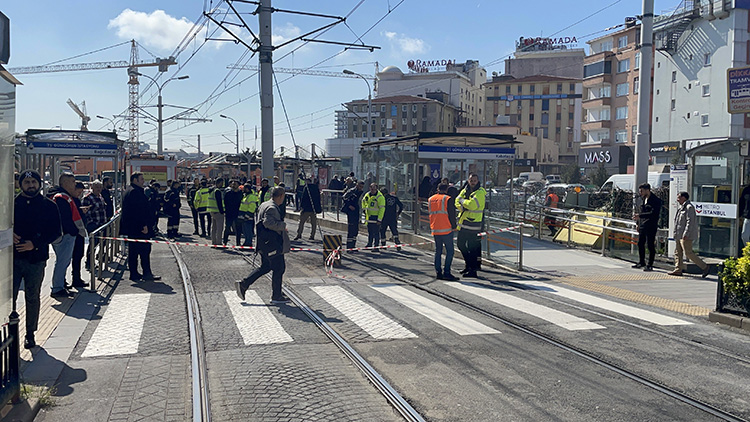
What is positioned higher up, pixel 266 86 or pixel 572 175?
pixel 266 86

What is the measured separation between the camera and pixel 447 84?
4126 inches

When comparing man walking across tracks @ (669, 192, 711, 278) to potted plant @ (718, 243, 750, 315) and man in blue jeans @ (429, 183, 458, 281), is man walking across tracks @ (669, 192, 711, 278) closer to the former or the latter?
potted plant @ (718, 243, 750, 315)

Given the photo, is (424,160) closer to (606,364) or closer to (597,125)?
(606,364)

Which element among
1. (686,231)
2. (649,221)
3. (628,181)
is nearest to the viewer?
(686,231)

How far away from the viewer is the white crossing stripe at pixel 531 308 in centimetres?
860

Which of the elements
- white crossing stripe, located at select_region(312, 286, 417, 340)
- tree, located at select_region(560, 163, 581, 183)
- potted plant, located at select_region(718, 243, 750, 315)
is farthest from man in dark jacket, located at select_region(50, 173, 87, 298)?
tree, located at select_region(560, 163, 581, 183)

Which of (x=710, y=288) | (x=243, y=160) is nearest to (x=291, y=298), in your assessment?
(x=710, y=288)

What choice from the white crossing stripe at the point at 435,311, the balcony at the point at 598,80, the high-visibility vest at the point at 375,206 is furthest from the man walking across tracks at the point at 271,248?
the balcony at the point at 598,80

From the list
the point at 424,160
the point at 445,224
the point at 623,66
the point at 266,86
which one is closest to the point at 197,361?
the point at 445,224

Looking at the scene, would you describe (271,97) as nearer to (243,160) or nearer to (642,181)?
(642,181)

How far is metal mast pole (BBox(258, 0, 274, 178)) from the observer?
19.5 meters

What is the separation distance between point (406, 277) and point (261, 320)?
4.36 m

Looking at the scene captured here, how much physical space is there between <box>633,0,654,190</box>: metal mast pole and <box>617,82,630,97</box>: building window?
46185 millimetres

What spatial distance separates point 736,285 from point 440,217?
198 inches
